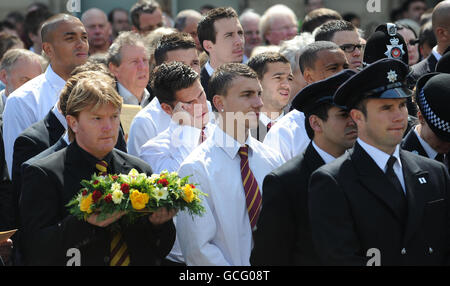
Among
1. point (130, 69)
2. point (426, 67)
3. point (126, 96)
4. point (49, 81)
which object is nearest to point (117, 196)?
point (49, 81)

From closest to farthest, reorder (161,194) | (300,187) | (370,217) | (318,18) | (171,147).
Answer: (370,217)
(161,194)
(300,187)
(171,147)
(318,18)

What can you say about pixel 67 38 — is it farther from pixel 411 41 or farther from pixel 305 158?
pixel 411 41

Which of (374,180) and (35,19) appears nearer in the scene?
(374,180)

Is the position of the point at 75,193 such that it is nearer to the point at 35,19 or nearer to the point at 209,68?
the point at 209,68

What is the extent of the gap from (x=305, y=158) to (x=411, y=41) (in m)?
4.66

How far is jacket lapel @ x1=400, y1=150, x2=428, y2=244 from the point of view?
13.8 feet

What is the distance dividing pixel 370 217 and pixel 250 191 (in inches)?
45.6

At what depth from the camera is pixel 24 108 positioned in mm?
6551

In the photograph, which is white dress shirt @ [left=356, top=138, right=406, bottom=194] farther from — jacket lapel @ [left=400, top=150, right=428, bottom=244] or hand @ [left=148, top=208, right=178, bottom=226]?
hand @ [left=148, top=208, right=178, bottom=226]

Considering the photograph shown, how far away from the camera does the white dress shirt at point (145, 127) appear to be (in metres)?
6.18

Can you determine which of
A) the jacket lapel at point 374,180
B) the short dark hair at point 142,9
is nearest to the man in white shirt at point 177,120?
the jacket lapel at point 374,180

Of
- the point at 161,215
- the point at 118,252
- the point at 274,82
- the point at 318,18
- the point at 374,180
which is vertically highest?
the point at 318,18

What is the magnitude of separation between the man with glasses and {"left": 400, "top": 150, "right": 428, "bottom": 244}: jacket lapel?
2.89 meters
